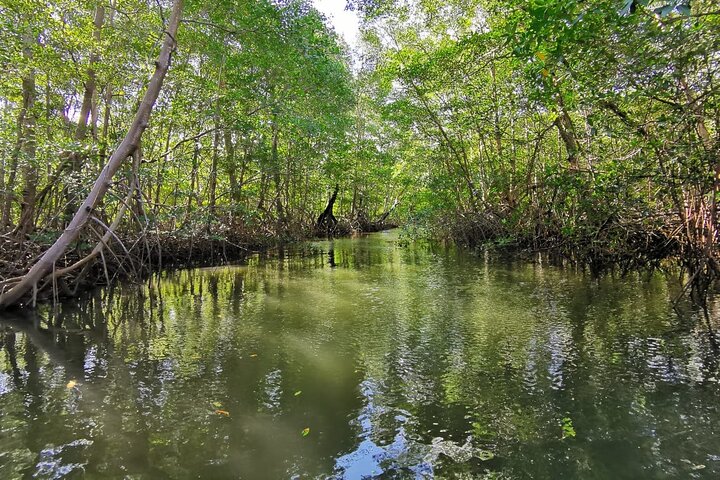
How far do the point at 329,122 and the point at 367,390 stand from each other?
471 inches

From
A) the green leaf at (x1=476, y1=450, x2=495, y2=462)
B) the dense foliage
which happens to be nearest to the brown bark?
the dense foliage

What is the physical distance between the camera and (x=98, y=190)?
523 centimetres

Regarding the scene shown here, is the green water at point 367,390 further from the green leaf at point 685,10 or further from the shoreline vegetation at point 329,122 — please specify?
the green leaf at point 685,10

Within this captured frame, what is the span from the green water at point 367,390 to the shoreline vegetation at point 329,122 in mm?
1368

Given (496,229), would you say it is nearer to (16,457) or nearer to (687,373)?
(687,373)

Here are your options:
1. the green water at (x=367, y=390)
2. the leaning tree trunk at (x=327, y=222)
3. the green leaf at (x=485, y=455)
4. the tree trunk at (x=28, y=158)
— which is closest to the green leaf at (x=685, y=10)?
the green water at (x=367, y=390)

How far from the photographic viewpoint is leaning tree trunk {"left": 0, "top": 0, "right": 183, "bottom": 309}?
5.16m

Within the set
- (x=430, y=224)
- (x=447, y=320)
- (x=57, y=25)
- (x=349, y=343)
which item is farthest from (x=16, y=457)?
(x=430, y=224)

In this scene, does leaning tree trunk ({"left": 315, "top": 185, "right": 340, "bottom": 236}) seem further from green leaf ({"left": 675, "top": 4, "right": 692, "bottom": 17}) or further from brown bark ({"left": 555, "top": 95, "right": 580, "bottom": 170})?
green leaf ({"left": 675, "top": 4, "right": 692, "bottom": 17})

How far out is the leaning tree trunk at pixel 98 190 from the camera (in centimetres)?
516

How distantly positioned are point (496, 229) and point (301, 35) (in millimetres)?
8001

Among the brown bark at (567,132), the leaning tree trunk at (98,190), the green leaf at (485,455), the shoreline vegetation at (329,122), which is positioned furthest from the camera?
the brown bark at (567,132)

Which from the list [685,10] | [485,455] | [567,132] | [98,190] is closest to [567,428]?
[485,455]

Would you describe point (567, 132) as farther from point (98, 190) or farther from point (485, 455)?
point (98, 190)
